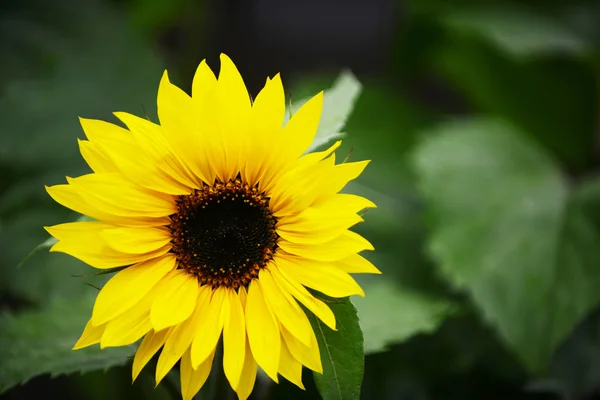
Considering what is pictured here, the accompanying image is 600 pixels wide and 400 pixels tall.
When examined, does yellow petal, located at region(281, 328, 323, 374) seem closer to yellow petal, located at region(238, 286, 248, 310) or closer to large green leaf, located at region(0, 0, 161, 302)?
yellow petal, located at region(238, 286, 248, 310)

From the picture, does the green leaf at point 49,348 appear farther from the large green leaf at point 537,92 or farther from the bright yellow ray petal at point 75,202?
the large green leaf at point 537,92

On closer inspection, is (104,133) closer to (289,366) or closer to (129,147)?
(129,147)

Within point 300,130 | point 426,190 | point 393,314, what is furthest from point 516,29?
point 300,130

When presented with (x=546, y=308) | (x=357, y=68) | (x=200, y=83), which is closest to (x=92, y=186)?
(x=200, y=83)

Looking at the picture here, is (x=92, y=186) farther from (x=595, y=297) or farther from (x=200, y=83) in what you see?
(x=595, y=297)

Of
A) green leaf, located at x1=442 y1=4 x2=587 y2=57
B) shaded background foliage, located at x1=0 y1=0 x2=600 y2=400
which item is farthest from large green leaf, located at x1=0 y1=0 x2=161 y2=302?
green leaf, located at x1=442 y1=4 x2=587 y2=57

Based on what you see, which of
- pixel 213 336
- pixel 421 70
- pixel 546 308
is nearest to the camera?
pixel 213 336
